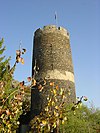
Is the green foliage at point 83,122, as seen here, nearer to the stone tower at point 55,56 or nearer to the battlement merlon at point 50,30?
the stone tower at point 55,56

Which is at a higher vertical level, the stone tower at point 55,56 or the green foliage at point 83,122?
the stone tower at point 55,56

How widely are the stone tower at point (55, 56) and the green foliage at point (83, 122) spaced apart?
202 cm

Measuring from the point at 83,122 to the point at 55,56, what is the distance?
19.1 ft

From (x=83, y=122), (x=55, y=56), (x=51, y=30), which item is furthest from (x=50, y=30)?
(x=83, y=122)

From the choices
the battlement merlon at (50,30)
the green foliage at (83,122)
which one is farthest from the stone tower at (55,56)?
the green foliage at (83,122)

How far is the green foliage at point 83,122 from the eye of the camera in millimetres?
15772

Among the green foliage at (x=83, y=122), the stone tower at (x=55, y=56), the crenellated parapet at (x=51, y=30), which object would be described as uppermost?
the crenellated parapet at (x=51, y=30)

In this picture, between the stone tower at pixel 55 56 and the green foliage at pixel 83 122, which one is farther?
the stone tower at pixel 55 56

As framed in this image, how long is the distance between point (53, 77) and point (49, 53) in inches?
78.9

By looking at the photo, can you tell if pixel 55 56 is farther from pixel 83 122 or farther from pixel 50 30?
pixel 83 122

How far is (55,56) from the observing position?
1973 centimetres

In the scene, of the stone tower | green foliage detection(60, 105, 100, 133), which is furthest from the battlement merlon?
green foliage detection(60, 105, 100, 133)

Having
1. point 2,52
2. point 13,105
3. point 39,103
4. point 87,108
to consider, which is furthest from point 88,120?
point 13,105

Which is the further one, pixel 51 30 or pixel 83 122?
pixel 51 30
